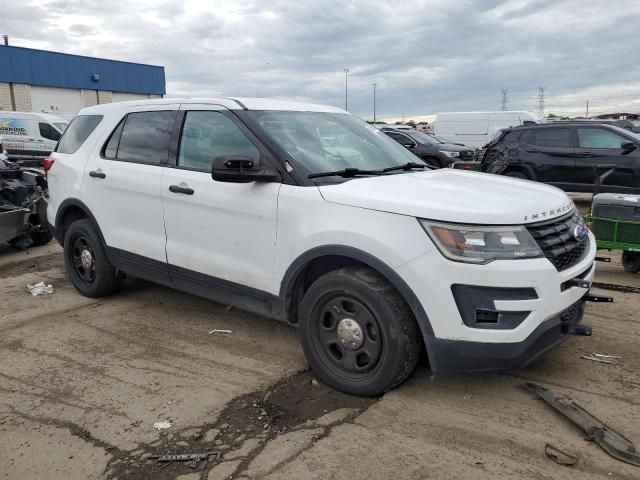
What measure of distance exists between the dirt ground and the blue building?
34.9 m

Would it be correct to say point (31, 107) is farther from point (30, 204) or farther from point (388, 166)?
point (388, 166)

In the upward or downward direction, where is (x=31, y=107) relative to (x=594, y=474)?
upward

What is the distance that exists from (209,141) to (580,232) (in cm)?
267

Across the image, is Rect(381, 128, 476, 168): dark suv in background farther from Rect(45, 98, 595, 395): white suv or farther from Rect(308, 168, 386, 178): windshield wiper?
Rect(308, 168, 386, 178): windshield wiper

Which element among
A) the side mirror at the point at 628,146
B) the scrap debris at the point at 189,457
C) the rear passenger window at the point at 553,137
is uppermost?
the rear passenger window at the point at 553,137

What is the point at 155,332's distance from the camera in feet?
15.0

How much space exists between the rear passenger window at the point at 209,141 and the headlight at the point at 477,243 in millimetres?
1455

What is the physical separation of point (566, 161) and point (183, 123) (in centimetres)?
879

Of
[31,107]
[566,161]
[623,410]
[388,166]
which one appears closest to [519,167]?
[566,161]

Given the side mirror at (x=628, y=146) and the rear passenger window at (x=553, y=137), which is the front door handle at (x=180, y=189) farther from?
the side mirror at (x=628, y=146)

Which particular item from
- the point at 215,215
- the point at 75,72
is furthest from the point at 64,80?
the point at 215,215

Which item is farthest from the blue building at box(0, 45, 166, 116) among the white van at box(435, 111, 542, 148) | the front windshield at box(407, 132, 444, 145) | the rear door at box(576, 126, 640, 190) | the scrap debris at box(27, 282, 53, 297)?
the rear door at box(576, 126, 640, 190)

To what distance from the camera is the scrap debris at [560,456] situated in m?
2.67

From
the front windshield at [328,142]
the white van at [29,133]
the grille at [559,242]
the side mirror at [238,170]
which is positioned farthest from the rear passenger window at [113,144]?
the white van at [29,133]
